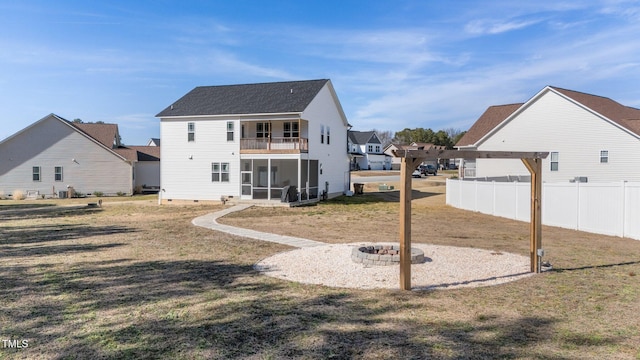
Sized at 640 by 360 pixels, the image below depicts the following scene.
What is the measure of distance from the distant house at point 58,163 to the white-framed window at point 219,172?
1425 cm

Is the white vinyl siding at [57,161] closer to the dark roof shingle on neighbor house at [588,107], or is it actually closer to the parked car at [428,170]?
the dark roof shingle on neighbor house at [588,107]

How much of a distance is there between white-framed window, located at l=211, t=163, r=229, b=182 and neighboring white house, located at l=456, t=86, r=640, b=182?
17.7 m

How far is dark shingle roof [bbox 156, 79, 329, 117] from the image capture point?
27.7 m

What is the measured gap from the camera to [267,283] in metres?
7.86

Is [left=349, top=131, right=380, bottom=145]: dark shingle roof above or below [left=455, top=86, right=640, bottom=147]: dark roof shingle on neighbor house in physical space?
above

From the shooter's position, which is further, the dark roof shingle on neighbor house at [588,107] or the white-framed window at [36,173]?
the white-framed window at [36,173]

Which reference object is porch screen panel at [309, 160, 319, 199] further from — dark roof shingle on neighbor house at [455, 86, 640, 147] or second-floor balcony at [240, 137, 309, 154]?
dark roof shingle on neighbor house at [455, 86, 640, 147]

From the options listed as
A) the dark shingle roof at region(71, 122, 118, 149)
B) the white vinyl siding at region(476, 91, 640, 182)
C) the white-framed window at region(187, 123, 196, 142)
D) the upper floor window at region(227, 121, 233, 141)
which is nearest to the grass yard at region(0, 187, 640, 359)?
the upper floor window at region(227, 121, 233, 141)

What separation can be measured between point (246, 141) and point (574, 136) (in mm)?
22547

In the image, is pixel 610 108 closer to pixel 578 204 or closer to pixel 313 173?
pixel 578 204

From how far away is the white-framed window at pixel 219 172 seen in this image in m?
28.1

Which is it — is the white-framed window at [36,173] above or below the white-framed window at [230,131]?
below

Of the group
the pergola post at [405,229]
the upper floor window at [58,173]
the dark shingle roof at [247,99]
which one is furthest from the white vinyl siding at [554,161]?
the upper floor window at [58,173]

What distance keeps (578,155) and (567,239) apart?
63.0 ft
